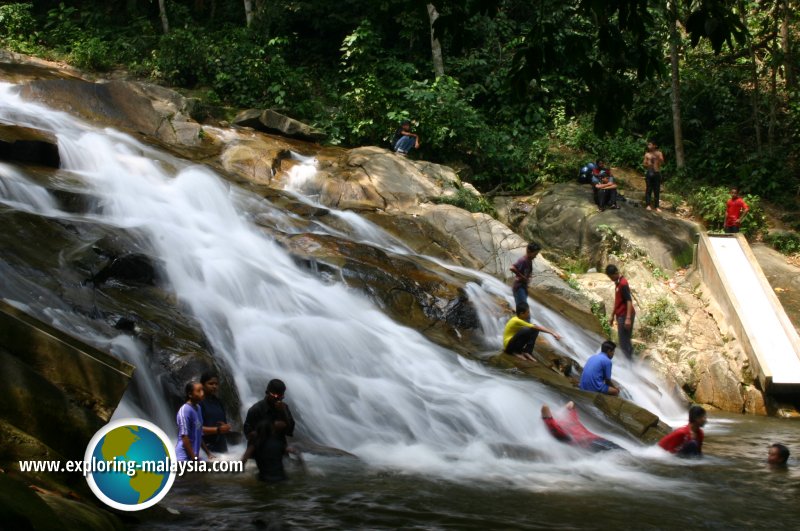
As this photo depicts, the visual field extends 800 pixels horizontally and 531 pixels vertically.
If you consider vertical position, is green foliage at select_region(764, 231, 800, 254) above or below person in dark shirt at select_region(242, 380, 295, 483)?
above

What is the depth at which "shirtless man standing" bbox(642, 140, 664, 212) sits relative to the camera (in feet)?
63.6

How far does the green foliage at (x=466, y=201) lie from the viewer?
1742cm

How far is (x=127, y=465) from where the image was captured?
5.05 metres

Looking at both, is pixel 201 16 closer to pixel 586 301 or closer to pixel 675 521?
pixel 586 301

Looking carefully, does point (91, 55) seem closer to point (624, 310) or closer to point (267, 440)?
point (624, 310)

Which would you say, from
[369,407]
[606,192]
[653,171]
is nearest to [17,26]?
[606,192]

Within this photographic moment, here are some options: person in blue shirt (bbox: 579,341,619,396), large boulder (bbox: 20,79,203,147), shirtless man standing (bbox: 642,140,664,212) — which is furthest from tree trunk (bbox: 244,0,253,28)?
person in blue shirt (bbox: 579,341,619,396)

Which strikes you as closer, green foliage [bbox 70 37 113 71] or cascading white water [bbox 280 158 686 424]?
cascading white water [bbox 280 158 686 424]

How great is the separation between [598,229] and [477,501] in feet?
39.4

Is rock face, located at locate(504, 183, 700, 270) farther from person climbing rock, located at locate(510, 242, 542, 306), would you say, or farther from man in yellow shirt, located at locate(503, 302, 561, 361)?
man in yellow shirt, located at locate(503, 302, 561, 361)

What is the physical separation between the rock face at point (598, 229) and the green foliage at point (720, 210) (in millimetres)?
→ 1199

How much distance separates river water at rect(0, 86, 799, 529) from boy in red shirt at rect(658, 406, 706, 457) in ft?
0.70

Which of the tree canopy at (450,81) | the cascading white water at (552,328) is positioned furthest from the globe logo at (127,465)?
the tree canopy at (450,81)

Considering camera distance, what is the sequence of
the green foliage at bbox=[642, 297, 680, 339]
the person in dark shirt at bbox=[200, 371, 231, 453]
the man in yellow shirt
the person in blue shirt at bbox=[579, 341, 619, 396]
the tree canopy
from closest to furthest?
the person in dark shirt at bbox=[200, 371, 231, 453] → the person in blue shirt at bbox=[579, 341, 619, 396] → the man in yellow shirt → the green foliage at bbox=[642, 297, 680, 339] → the tree canopy
